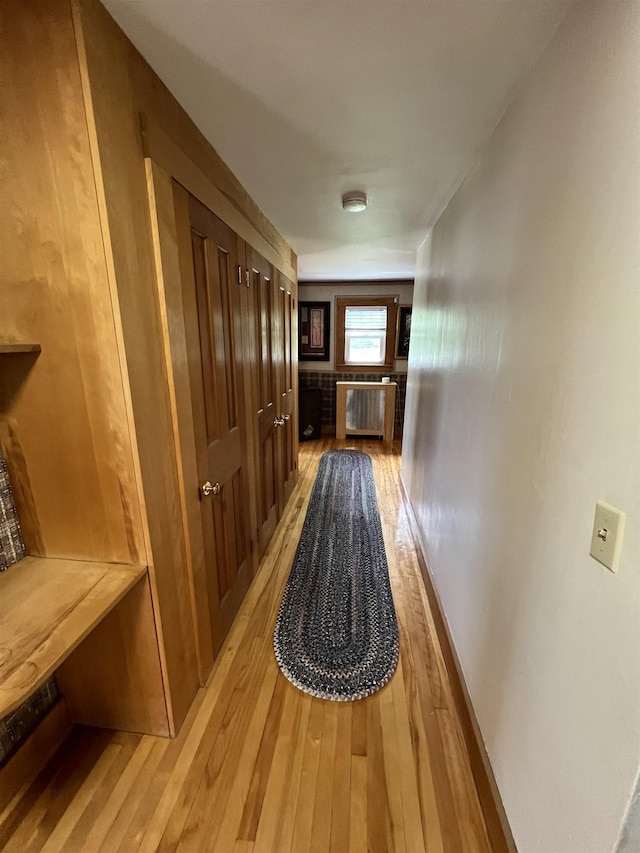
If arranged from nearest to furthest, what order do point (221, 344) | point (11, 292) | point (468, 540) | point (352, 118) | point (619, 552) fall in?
point (619, 552)
point (11, 292)
point (352, 118)
point (468, 540)
point (221, 344)

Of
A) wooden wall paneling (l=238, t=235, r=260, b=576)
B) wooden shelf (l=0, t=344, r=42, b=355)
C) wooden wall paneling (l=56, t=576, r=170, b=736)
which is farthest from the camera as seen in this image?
wooden wall paneling (l=238, t=235, r=260, b=576)

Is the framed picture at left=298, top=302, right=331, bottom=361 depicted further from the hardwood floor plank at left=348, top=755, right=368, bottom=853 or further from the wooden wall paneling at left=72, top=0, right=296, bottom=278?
the hardwood floor plank at left=348, top=755, right=368, bottom=853

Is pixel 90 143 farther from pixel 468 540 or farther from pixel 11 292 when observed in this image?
pixel 468 540

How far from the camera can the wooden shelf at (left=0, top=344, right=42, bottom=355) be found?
0.89 metres

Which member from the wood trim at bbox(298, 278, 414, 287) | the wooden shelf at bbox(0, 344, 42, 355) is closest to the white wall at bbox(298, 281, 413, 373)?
the wood trim at bbox(298, 278, 414, 287)

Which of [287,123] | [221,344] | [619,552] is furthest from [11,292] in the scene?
[619,552]

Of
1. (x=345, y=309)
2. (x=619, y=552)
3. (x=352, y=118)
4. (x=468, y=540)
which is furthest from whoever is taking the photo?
(x=345, y=309)

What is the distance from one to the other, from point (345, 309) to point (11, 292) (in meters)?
4.73

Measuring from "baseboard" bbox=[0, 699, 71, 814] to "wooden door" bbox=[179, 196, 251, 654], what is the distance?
573 millimetres

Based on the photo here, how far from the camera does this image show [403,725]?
1377mm

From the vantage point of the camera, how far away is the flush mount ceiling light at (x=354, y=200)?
1918 millimetres

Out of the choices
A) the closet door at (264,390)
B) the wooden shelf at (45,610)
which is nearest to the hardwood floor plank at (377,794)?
the wooden shelf at (45,610)

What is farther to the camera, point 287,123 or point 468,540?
point 468,540

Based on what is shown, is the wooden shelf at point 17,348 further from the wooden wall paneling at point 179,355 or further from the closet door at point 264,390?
the closet door at point 264,390
